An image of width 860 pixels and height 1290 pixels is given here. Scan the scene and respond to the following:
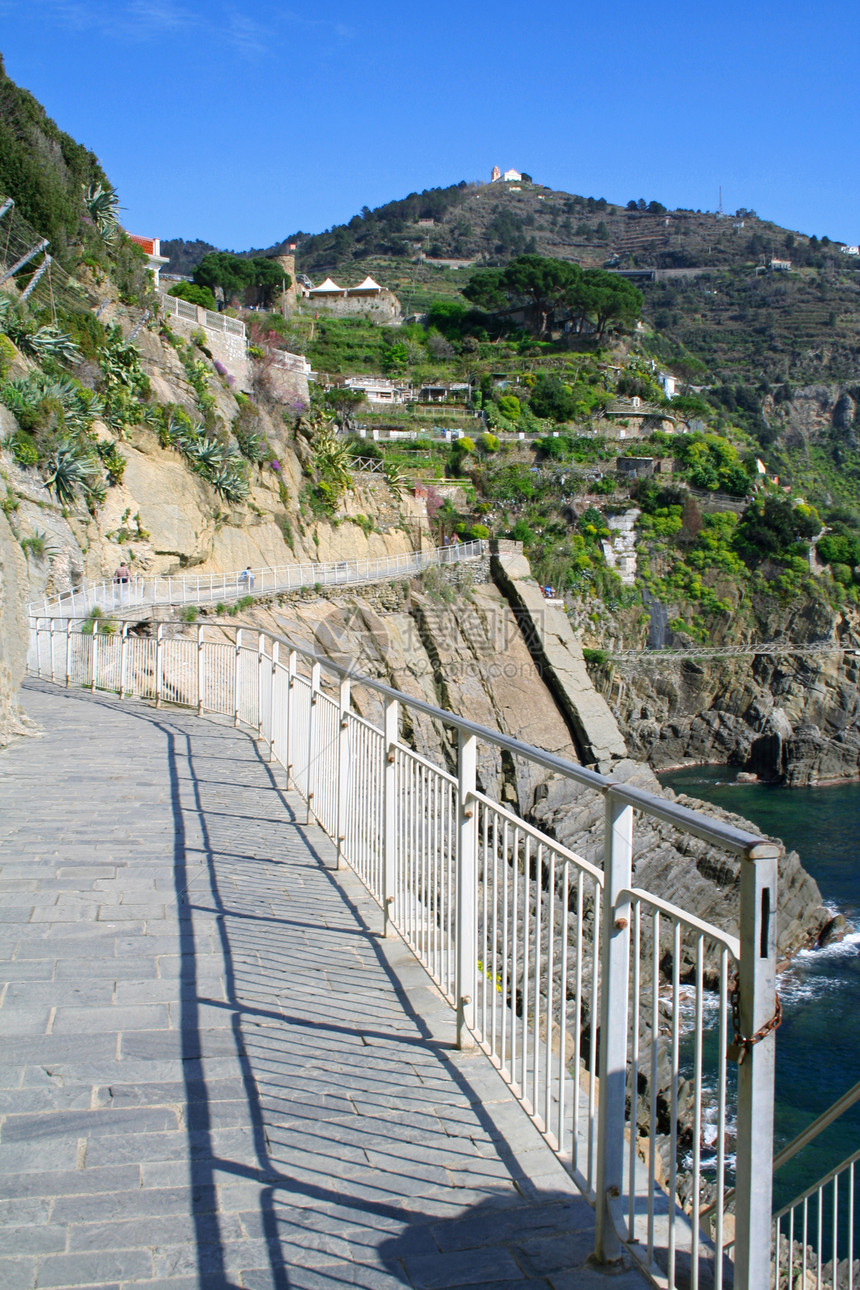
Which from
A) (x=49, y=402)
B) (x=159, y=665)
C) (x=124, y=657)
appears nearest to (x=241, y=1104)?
(x=159, y=665)

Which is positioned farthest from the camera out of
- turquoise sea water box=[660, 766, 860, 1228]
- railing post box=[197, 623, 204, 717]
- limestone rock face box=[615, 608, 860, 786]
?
limestone rock face box=[615, 608, 860, 786]

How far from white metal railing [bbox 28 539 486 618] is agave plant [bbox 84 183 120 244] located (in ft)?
44.2

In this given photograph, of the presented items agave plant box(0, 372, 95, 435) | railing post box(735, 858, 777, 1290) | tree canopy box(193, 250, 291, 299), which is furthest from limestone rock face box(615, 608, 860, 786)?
tree canopy box(193, 250, 291, 299)

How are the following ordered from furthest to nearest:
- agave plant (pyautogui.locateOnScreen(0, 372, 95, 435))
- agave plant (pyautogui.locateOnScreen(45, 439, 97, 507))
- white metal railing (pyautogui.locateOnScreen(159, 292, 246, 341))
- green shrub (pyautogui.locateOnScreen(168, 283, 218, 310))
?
green shrub (pyautogui.locateOnScreen(168, 283, 218, 310))
white metal railing (pyautogui.locateOnScreen(159, 292, 246, 341))
agave plant (pyautogui.locateOnScreen(45, 439, 97, 507))
agave plant (pyautogui.locateOnScreen(0, 372, 95, 435))

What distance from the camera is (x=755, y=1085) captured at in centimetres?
180

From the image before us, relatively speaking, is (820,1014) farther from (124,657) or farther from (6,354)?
(6,354)

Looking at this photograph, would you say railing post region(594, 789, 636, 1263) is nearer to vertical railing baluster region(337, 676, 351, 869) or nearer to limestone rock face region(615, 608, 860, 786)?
vertical railing baluster region(337, 676, 351, 869)

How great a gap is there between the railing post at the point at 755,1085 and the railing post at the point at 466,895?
188 cm

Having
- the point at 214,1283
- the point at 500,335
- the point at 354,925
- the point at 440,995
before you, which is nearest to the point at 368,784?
the point at 354,925

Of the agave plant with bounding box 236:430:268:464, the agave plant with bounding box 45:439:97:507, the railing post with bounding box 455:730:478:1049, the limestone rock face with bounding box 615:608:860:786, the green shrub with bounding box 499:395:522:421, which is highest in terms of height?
the green shrub with bounding box 499:395:522:421

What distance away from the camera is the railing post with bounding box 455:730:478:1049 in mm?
3674

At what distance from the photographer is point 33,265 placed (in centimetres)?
2728

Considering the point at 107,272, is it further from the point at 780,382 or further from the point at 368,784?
the point at 780,382

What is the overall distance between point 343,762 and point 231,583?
24927 millimetres
